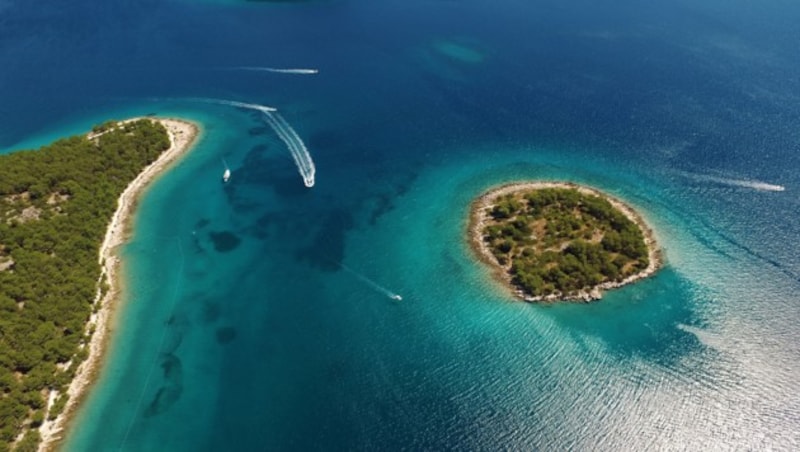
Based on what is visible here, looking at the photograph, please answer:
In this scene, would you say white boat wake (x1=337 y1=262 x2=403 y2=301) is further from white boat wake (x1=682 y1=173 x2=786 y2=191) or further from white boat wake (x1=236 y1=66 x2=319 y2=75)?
white boat wake (x1=236 y1=66 x2=319 y2=75)

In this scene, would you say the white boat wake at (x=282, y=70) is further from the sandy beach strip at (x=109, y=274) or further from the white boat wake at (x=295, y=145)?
the sandy beach strip at (x=109, y=274)

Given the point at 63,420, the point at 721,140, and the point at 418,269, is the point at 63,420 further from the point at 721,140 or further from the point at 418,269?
the point at 721,140

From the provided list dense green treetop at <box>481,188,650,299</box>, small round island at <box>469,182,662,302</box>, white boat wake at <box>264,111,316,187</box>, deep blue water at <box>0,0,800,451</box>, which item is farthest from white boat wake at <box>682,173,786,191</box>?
white boat wake at <box>264,111,316,187</box>

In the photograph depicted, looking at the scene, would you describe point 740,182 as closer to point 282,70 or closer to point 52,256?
point 282,70

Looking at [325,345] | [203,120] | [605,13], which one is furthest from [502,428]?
[605,13]

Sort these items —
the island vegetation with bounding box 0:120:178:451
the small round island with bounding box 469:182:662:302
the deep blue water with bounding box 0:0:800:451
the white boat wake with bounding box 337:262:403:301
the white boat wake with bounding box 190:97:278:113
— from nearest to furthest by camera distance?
the deep blue water with bounding box 0:0:800:451 → the island vegetation with bounding box 0:120:178:451 → the white boat wake with bounding box 337:262:403:301 → the small round island with bounding box 469:182:662:302 → the white boat wake with bounding box 190:97:278:113

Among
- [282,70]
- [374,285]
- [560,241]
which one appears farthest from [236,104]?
[560,241]
